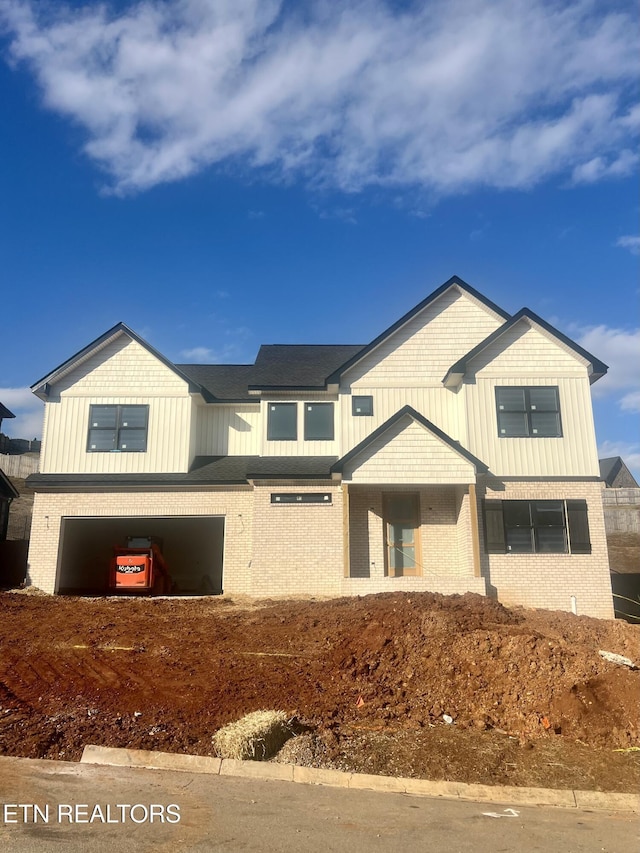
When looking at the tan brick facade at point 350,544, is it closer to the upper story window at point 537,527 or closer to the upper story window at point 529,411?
the upper story window at point 537,527

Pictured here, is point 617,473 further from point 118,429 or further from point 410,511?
point 118,429

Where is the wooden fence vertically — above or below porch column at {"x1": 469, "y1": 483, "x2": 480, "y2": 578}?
above

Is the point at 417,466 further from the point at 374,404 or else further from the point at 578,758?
the point at 578,758

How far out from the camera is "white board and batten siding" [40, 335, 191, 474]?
1861 centimetres

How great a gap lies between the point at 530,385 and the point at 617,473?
3964 cm

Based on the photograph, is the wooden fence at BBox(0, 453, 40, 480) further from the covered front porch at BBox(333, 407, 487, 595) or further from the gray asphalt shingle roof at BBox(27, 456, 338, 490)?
the covered front porch at BBox(333, 407, 487, 595)

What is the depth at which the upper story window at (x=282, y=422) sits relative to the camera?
1909 centimetres

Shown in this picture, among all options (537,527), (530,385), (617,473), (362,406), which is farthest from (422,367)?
(617,473)

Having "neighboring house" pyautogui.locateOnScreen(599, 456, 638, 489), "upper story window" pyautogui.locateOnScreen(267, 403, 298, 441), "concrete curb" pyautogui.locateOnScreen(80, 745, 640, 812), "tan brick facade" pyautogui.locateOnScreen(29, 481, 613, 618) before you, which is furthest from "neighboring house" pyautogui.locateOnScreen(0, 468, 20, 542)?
"neighboring house" pyautogui.locateOnScreen(599, 456, 638, 489)

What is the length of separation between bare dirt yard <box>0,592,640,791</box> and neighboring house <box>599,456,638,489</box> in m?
42.5

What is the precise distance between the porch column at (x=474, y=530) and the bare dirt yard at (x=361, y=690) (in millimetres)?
3024

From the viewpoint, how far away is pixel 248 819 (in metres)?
4.84

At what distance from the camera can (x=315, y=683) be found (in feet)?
29.2

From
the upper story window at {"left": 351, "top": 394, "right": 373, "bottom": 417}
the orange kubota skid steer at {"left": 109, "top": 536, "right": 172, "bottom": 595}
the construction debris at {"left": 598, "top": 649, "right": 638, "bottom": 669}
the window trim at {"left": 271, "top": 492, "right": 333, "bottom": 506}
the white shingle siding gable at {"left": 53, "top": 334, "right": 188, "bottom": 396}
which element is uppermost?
the white shingle siding gable at {"left": 53, "top": 334, "right": 188, "bottom": 396}
